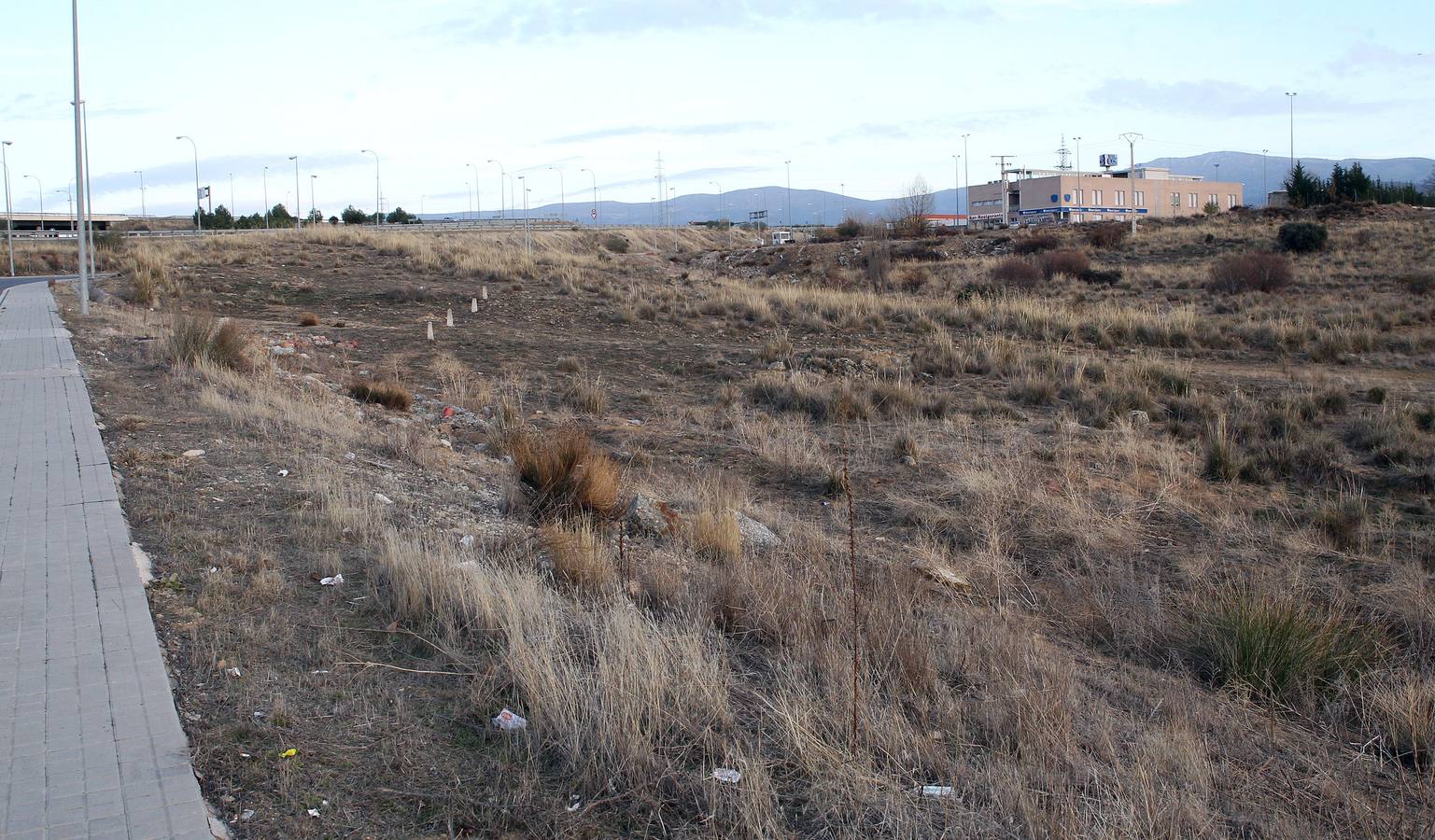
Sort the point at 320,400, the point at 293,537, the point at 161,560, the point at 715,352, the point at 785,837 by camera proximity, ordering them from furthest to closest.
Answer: the point at 715,352 < the point at 320,400 < the point at 293,537 < the point at 161,560 < the point at 785,837

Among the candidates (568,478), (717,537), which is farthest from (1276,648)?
(568,478)

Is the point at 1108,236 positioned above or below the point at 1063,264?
above

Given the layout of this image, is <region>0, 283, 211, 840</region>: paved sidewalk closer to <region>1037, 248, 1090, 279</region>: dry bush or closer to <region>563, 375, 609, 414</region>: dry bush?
<region>563, 375, 609, 414</region>: dry bush

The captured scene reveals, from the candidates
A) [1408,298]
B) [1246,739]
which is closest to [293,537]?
[1246,739]

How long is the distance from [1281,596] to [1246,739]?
2026 millimetres

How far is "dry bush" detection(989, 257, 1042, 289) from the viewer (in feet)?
127

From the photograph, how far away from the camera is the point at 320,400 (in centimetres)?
1349

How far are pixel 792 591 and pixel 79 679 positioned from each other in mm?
3575

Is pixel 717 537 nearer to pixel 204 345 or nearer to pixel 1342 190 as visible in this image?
pixel 204 345

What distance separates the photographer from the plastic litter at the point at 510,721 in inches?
166

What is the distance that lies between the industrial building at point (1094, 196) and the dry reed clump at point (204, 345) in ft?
328

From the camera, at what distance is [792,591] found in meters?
5.98

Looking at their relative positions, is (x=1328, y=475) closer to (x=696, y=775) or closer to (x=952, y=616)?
(x=952, y=616)

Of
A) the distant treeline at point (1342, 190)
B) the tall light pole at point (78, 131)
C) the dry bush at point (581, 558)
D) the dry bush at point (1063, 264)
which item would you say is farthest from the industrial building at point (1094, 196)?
the dry bush at point (581, 558)
